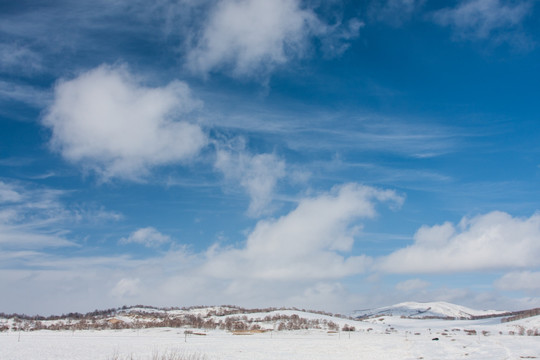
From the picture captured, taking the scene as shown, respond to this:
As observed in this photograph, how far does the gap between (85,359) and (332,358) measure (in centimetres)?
2322

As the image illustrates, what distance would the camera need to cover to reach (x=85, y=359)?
3709 centimetres

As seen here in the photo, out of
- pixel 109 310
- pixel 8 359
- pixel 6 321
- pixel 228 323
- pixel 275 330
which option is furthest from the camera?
pixel 109 310

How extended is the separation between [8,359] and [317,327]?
76.2 meters

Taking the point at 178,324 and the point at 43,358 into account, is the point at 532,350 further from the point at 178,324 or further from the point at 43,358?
the point at 178,324

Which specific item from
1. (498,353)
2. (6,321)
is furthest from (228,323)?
(6,321)

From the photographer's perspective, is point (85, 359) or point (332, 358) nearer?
point (85, 359)

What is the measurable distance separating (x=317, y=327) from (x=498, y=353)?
6418 centimetres

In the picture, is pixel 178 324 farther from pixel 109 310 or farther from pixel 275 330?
pixel 109 310

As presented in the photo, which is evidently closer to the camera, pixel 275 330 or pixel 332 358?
pixel 332 358

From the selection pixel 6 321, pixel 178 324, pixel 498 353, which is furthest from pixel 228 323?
pixel 6 321

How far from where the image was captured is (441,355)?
137 feet

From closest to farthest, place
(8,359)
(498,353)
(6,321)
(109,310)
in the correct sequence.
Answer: (8,359)
(498,353)
(6,321)
(109,310)

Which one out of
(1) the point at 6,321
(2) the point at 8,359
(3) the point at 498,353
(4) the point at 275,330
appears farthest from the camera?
Result: (1) the point at 6,321

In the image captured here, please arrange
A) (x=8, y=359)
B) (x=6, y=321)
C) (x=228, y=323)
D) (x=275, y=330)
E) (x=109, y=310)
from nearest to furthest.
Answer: (x=8, y=359)
(x=275, y=330)
(x=228, y=323)
(x=6, y=321)
(x=109, y=310)
